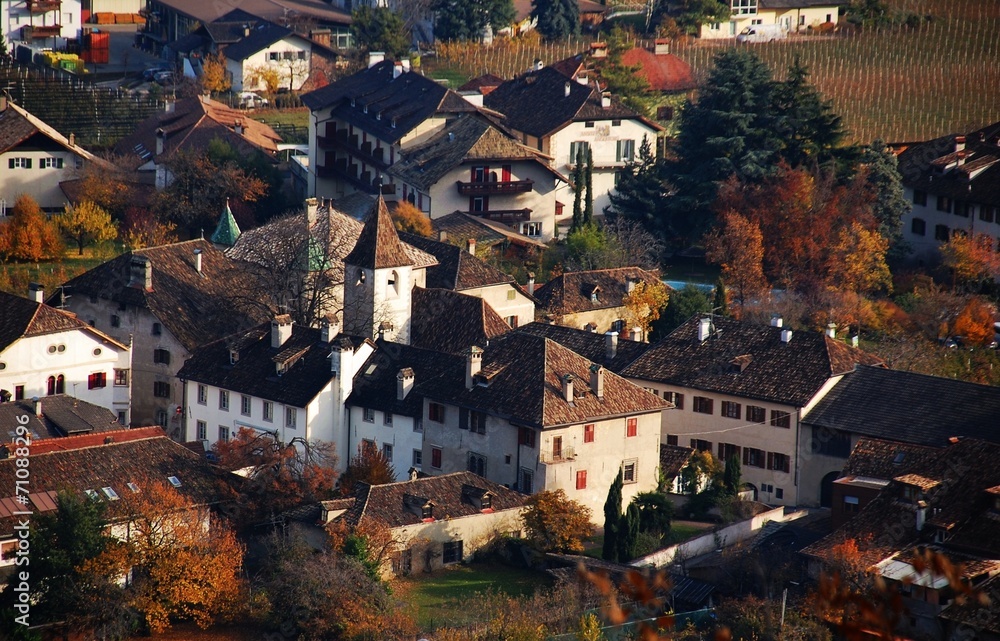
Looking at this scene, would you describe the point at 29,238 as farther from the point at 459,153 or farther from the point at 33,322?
the point at 459,153

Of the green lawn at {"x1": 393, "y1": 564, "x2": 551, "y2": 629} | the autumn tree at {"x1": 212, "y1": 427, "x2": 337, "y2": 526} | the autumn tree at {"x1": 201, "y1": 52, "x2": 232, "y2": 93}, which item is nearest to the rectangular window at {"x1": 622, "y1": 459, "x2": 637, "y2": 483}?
the green lawn at {"x1": 393, "y1": 564, "x2": 551, "y2": 629}

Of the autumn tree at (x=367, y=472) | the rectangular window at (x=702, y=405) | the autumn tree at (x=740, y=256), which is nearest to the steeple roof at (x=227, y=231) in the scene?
the autumn tree at (x=367, y=472)

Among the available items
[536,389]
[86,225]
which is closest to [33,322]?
[86,225]

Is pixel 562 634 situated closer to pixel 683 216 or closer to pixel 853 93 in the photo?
pixel 683 216

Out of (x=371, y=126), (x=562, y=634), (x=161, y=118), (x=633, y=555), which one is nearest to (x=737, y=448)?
(x=633, y=555)

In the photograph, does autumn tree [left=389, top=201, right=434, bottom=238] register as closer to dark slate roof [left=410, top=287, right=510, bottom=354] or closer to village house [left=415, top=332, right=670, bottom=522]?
dark slate roof [left=410, top=287, right=510, bottom=354]

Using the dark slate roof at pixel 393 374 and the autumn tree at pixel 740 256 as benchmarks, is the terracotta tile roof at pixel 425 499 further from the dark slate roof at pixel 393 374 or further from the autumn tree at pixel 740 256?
the autumn tree at pixel 740 256

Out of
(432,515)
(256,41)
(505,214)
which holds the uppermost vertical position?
(256,41)
